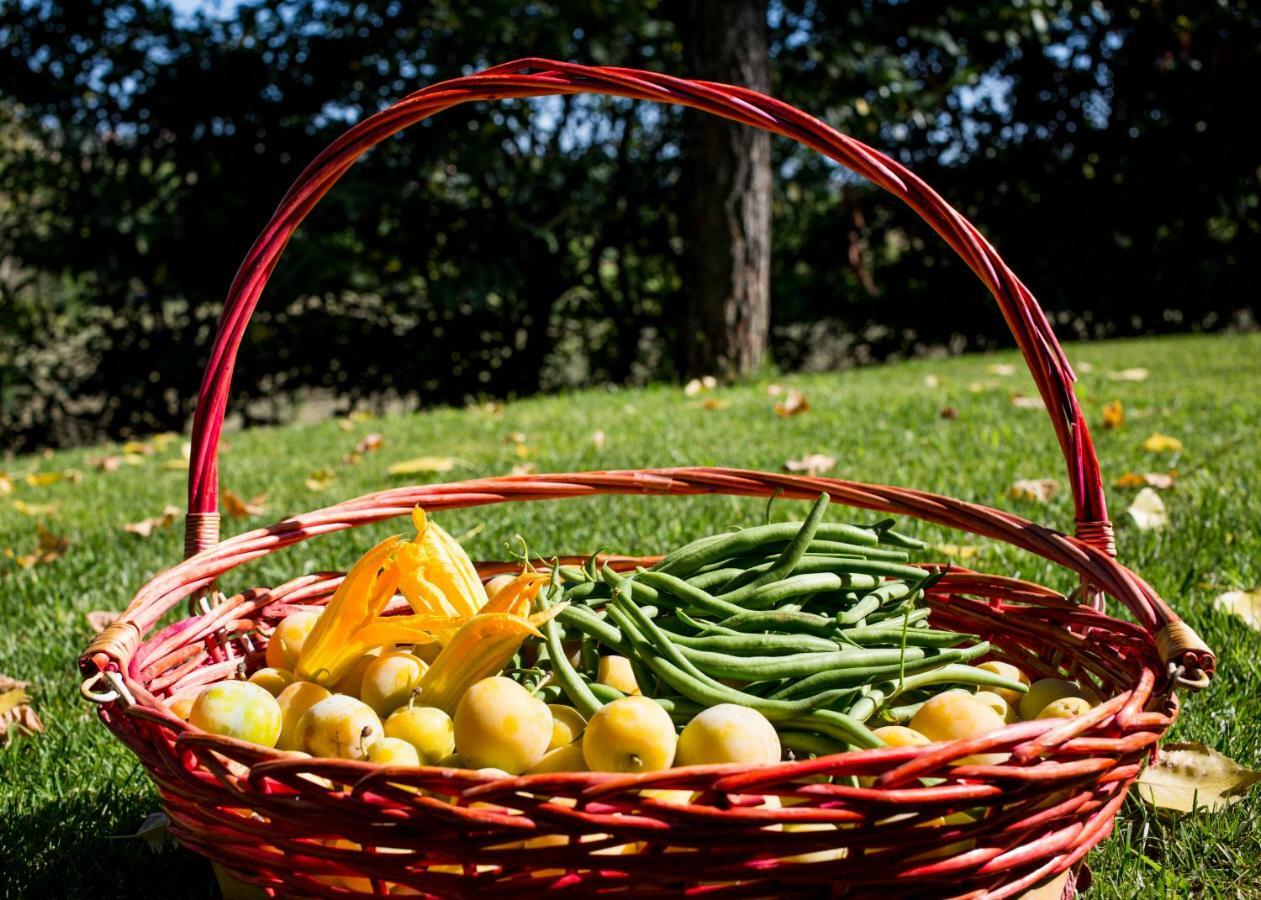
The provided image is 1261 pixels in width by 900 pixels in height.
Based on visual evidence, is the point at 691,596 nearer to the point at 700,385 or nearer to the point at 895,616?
the point at 895,616

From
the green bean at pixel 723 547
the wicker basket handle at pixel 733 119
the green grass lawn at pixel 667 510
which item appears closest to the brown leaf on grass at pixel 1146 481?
the green grass lawn at pixel 667 510

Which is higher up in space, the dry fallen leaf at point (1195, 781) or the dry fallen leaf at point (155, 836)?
the dry fallen leaf at point (1195, 781)

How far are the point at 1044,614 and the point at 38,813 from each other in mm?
1420

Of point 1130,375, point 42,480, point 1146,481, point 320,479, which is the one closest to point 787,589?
point 1146,481

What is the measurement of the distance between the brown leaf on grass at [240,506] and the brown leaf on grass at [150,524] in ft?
0.49

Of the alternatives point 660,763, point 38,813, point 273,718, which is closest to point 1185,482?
point 660,763

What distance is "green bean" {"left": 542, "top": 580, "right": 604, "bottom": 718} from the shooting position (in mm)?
1130

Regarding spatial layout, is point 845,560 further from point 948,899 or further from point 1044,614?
point 948,899

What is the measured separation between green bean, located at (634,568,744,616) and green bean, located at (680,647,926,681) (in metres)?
0.10

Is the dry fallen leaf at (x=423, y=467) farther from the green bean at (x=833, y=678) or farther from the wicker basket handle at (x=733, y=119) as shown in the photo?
the green bean at (x=833, y=678)

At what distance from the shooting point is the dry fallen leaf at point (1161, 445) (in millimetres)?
3143

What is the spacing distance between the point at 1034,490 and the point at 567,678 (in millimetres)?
1881

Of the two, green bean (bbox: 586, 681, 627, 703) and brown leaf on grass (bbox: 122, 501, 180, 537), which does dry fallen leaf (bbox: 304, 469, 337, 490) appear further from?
green bean (bbox: 586, 681, 627, 703)

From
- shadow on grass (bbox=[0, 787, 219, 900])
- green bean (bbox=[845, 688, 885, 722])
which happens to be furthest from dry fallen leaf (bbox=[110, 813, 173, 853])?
green bean (bbox=[845, 688, 885, 722])
